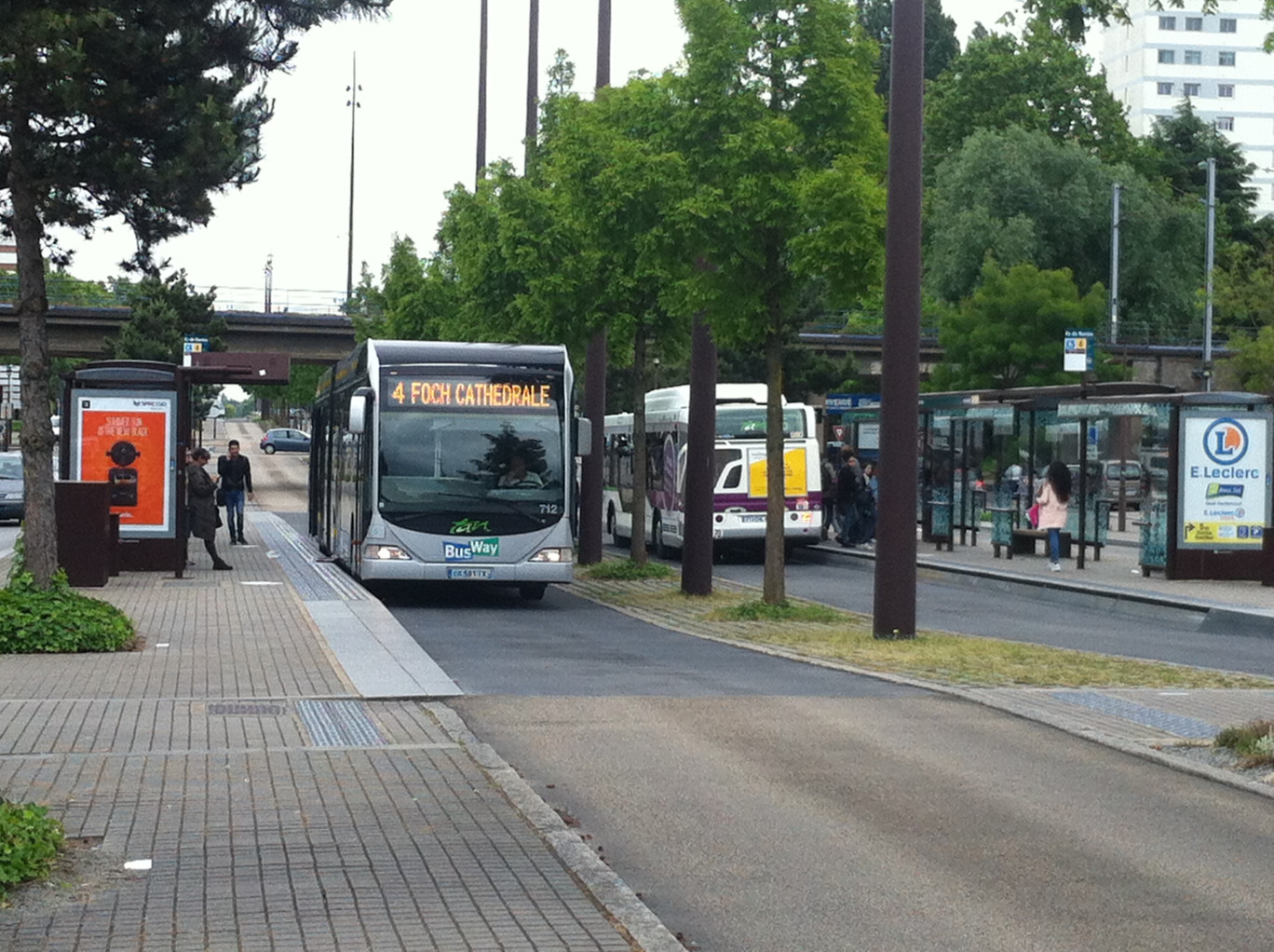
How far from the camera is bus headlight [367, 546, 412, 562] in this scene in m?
21.6

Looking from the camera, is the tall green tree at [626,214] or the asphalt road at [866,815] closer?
the asphalt road at [866,815]

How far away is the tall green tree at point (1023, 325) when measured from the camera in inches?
2333

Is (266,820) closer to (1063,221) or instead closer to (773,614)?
(773,614)

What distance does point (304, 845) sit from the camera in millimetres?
7590

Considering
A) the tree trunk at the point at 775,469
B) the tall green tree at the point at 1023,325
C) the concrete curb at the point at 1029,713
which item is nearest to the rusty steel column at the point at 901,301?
the concrete curb at the point at 1029,713

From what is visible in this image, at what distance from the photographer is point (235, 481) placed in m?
33.8

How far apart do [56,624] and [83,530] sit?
7196 millimetres

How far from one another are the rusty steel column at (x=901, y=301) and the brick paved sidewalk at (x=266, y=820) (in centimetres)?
542

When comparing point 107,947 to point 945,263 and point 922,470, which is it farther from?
point 945,263

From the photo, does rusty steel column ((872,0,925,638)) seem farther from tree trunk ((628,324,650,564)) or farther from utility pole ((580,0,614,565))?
utility pole ((580,0,614,565))

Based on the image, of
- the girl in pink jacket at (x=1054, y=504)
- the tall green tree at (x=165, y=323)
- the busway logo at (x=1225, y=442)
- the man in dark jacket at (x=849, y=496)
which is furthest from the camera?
the tall green tree at (x=165, y=323)

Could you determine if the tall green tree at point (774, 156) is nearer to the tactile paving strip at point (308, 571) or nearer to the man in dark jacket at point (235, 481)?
the tactile paving strip at point (308, 571)

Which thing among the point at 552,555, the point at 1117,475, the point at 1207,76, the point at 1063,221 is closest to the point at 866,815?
the point at 552,555

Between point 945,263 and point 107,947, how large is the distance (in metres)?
67.7
